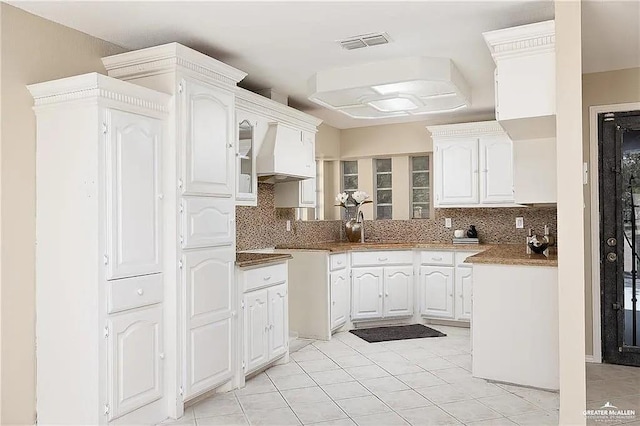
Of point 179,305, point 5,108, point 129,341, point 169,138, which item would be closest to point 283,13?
point 169,138

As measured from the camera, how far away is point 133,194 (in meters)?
2.89

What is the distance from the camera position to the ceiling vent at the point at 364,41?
134 inches

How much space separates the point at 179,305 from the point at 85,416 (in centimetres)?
78

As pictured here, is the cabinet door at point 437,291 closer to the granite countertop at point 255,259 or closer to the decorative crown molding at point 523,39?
the granite countertop at point 255,259

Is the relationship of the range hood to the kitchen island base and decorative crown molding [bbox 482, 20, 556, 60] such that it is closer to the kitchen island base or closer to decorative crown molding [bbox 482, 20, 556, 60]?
the kitchen island base

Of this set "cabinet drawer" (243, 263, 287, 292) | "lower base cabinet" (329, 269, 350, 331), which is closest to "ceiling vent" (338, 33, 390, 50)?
"cabinet drawer" (243, 263, 287, 292)

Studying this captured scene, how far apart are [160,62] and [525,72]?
229cm

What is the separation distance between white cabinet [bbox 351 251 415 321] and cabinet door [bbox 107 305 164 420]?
2890mm

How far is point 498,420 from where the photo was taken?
2996 mm

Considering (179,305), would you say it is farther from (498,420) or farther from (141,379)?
(498,420)

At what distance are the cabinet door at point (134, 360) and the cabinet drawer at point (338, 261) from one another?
2374mm

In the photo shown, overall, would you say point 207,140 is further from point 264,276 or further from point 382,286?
point 382,286

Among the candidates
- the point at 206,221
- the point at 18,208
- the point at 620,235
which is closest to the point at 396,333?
the point at 620,235

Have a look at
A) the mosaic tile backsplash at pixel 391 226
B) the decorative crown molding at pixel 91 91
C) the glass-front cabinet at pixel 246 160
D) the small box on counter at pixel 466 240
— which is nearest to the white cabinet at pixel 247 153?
the glass-front cabinet at pixel 246 160
